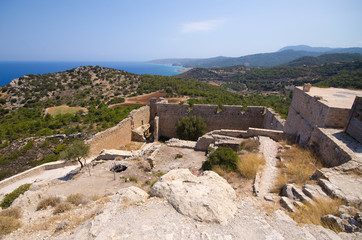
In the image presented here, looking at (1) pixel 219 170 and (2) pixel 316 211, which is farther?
(1) pixel 219 170

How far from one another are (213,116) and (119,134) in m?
7.60

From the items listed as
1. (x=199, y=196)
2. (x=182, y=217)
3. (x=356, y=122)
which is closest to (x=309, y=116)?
(x=356, y=122)

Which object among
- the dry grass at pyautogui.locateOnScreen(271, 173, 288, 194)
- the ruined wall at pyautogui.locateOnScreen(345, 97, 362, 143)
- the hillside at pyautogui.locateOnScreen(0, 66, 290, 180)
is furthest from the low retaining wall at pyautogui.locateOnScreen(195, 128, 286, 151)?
the hillside at pyautogui.locateOnScreen(0, 66, 290, 180)

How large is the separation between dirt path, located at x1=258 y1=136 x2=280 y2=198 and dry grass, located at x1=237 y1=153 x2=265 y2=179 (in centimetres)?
23

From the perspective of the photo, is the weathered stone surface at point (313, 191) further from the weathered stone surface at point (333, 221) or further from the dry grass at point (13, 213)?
the dry grass at point (13, 213)

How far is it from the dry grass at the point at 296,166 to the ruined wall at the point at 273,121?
426cm

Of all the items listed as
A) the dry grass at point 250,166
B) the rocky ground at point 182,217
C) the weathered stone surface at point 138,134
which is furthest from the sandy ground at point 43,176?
the dry grass at point 250,166

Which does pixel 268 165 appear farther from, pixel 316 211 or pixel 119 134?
pixel 119 134

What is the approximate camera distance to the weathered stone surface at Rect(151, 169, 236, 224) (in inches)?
144

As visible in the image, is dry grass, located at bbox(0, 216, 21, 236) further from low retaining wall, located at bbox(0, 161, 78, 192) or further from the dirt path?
low retaining wall, located at bbox(0, 161, 78, 192)

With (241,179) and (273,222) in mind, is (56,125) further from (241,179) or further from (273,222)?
(273,222)

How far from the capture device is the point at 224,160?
718cm

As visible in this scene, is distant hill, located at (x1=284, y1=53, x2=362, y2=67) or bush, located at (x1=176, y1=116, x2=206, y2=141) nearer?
bush, located at (x1=176, y1=116, x2=206, y2=141)

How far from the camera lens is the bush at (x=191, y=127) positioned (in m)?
14.9
